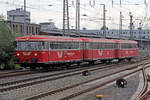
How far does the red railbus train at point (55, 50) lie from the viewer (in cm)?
2438

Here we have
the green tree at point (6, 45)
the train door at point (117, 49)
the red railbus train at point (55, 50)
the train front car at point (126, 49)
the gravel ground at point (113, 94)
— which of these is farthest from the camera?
the train front car at point (126, 49)

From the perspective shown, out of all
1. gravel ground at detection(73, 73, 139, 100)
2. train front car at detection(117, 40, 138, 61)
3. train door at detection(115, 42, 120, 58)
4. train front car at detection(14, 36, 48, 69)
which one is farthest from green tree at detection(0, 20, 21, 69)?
train front car at detection(117, 40, 138, 61)

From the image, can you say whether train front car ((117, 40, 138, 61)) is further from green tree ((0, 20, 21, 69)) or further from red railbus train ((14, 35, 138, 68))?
green tree ((0, 20, 21, 69))

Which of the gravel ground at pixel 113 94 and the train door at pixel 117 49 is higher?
the train door at pixel 117 49

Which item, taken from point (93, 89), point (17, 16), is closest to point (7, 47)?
point (93, 89)

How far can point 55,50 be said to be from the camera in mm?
25812

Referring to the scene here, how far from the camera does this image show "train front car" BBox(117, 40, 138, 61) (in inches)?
1580

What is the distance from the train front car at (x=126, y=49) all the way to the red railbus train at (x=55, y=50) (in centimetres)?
435

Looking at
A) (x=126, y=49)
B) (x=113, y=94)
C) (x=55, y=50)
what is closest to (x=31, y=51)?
(x=55, y=50)

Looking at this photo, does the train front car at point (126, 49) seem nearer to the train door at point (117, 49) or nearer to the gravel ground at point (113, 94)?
the train door at point (117, 49)

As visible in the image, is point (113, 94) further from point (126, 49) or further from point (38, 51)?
A: point (126, 49)

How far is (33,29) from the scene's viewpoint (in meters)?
70.4

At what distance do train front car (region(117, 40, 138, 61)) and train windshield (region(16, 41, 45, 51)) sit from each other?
679 inches

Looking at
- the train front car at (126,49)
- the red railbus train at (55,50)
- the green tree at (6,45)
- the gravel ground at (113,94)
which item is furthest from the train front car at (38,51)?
the train front car at (126,49)
